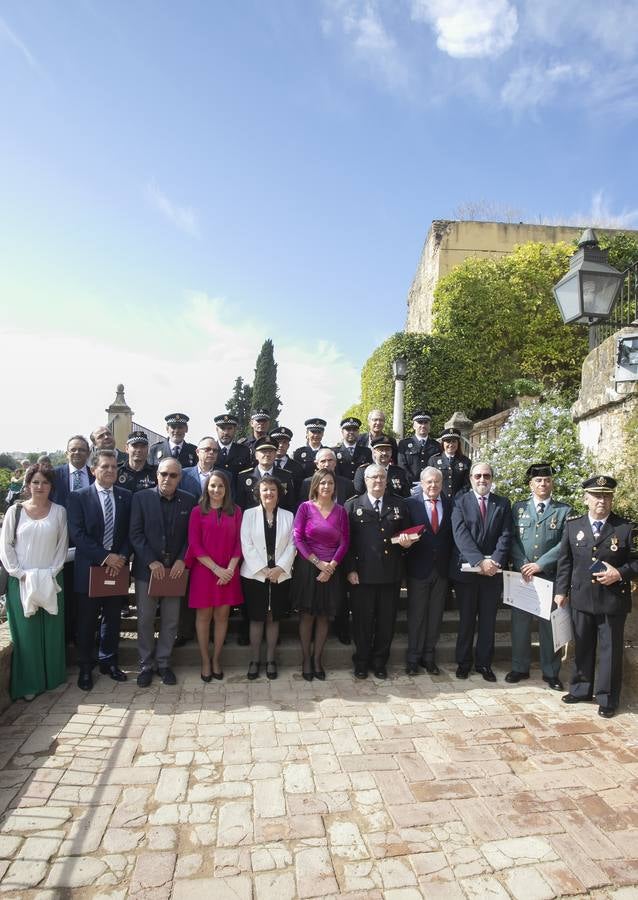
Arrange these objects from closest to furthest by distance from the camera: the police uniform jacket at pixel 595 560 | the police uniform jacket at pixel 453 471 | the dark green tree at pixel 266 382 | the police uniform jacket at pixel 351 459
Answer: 1. the police uniform jacket at pixel 595 560
2. the police uniform jacket at pixel 453 471
3. the police uniform jacket at pixel 351 459
4. the dark green tree at pixel 266 382

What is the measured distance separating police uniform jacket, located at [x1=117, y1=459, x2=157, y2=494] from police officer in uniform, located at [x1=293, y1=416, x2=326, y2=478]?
1629mm

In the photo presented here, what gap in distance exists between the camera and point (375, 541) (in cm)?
477

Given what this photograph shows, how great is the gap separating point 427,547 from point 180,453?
289cm

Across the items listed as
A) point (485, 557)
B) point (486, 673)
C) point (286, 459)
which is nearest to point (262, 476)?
point (286, 459)

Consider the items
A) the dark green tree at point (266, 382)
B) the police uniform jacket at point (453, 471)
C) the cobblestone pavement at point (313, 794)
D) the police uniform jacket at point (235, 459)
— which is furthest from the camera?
the dark green tree at point (266, 382)

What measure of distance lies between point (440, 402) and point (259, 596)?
11703 millimetres

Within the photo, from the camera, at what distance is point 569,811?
3061 mm

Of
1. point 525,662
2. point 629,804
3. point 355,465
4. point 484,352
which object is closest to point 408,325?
point 484,352

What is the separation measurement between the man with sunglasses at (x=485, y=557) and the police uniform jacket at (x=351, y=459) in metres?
1.58

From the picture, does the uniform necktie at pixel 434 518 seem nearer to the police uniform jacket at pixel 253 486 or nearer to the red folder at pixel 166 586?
the police uniform jacket at pixel 253 486

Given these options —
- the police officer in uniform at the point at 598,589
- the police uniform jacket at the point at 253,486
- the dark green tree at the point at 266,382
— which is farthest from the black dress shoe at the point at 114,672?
the dark green tree at the point at 266,382

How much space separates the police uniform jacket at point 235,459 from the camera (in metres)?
6.10

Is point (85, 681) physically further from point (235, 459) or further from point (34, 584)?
point (235, 459)

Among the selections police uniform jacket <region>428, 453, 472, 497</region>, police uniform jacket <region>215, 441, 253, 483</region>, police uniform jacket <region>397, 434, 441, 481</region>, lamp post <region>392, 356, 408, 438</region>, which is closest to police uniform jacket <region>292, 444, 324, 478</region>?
police uniform jacket <region>215, 441, 253, 483</region>
